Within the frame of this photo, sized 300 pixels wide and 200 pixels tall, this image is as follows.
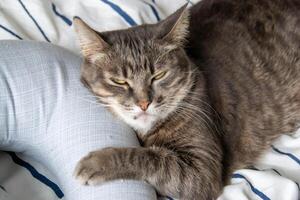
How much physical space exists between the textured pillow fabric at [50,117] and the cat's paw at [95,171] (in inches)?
2.0

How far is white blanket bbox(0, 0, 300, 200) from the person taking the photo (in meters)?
1.33

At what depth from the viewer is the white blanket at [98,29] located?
4.35 feet

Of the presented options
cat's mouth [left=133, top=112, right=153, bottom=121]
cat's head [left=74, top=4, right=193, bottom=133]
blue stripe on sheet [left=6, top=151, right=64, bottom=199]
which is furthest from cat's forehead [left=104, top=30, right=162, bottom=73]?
blue stripe on sheet [left=6, top=151, right=64, bottom=199]

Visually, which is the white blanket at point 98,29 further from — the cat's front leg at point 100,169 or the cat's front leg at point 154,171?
the cat's front leg at point 100,169

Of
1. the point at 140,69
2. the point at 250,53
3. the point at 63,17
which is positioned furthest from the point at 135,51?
the point at 63,17

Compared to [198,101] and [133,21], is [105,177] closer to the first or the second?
[198,101]

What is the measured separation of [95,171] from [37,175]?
0.88 ft

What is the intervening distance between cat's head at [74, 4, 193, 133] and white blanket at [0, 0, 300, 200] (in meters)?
0.30

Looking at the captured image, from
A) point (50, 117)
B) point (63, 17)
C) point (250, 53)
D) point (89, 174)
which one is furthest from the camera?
point (63, 17)

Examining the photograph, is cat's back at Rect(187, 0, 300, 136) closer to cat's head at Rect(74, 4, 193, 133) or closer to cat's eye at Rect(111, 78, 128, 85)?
cat's head at Rect(74, 4, 193, 133)

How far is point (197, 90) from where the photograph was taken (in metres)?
1.34

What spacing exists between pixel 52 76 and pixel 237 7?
2.13 ft

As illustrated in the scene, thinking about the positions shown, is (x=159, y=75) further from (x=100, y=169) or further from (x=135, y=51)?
(x=100, y=169)

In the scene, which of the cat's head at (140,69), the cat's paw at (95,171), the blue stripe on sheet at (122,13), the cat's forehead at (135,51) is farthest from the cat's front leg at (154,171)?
the blue stripe on sheet at (122,13)
